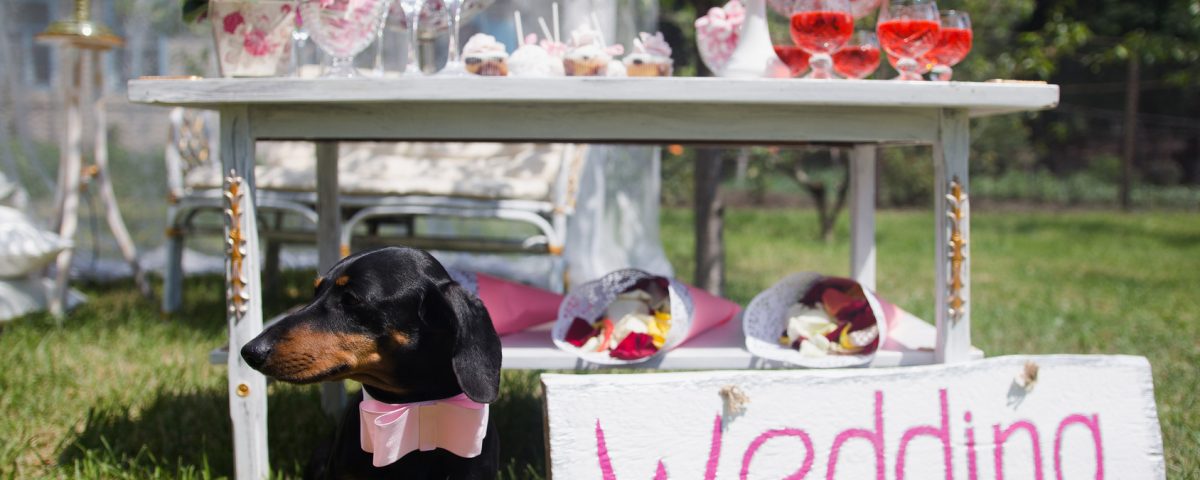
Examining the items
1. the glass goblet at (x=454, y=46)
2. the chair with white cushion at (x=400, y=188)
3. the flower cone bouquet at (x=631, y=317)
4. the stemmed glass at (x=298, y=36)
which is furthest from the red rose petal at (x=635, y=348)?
the chair with white cushion at (x=400, y=188)

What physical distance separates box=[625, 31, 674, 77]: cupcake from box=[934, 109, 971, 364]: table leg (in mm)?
513

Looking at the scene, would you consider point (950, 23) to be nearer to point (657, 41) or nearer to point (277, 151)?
point (657, 41)

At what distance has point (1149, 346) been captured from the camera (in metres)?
3.24

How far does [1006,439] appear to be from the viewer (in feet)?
5.45

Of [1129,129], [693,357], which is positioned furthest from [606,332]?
[1129,129]

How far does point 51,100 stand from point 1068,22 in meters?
4.99

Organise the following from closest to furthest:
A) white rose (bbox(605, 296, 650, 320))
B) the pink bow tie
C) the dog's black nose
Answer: the dog's black nose → the pink bow tie → white rose (bbox(605, 296, 650, 320))

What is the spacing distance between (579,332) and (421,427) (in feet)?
1.76

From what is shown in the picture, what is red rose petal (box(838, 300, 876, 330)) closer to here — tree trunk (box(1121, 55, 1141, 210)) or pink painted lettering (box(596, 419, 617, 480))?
pink painted lettering (box(596, 419, 617, 480))

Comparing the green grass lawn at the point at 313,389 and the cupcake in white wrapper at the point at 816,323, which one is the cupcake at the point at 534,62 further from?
the green grass lawn at the point at 313,389

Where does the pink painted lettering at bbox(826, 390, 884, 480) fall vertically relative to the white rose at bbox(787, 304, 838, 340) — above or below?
below

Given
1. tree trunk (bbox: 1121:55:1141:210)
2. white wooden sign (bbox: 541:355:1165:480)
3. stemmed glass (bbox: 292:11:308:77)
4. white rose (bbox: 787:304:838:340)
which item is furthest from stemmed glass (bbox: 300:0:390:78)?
tree trunk (bbox: 1121:55:1141:210)

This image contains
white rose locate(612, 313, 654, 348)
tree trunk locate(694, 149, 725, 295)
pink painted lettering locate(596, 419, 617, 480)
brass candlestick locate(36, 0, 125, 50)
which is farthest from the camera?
tree trunk locate(694, 149, 725, 295)

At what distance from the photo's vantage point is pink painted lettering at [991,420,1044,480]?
5.41ft
